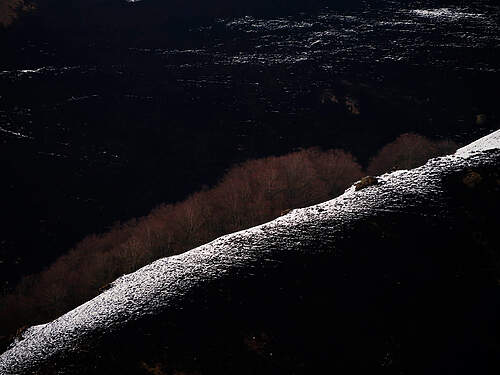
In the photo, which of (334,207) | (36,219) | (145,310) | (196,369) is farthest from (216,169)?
(196,369)

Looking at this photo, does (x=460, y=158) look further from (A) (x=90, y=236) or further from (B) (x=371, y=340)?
(A) (x=90, y=236)

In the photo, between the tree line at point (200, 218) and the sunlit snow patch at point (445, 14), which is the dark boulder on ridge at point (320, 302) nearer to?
the tree line at point (200, 218)

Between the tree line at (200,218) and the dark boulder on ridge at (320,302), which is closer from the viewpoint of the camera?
the dark boulder on ridge at (320,302)

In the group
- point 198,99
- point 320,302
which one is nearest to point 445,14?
point 198,99

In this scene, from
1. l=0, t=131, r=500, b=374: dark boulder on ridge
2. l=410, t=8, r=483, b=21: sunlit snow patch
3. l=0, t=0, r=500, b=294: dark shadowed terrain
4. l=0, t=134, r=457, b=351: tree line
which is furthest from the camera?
l=410, t=8, r=483, b=21: sunlit snow patch

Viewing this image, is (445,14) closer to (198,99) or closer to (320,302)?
(198,99)

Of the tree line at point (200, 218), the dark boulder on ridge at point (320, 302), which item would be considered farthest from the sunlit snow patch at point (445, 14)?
the dark boulder on ridge at point (320, 302)

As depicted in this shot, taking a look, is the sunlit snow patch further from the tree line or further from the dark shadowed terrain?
the tree line

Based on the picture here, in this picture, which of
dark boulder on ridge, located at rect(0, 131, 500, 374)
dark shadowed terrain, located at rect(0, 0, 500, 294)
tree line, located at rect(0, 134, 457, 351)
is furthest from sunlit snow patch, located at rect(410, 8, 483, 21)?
dark boulder on ridge, located at rect(0, 131, 500, 374)
